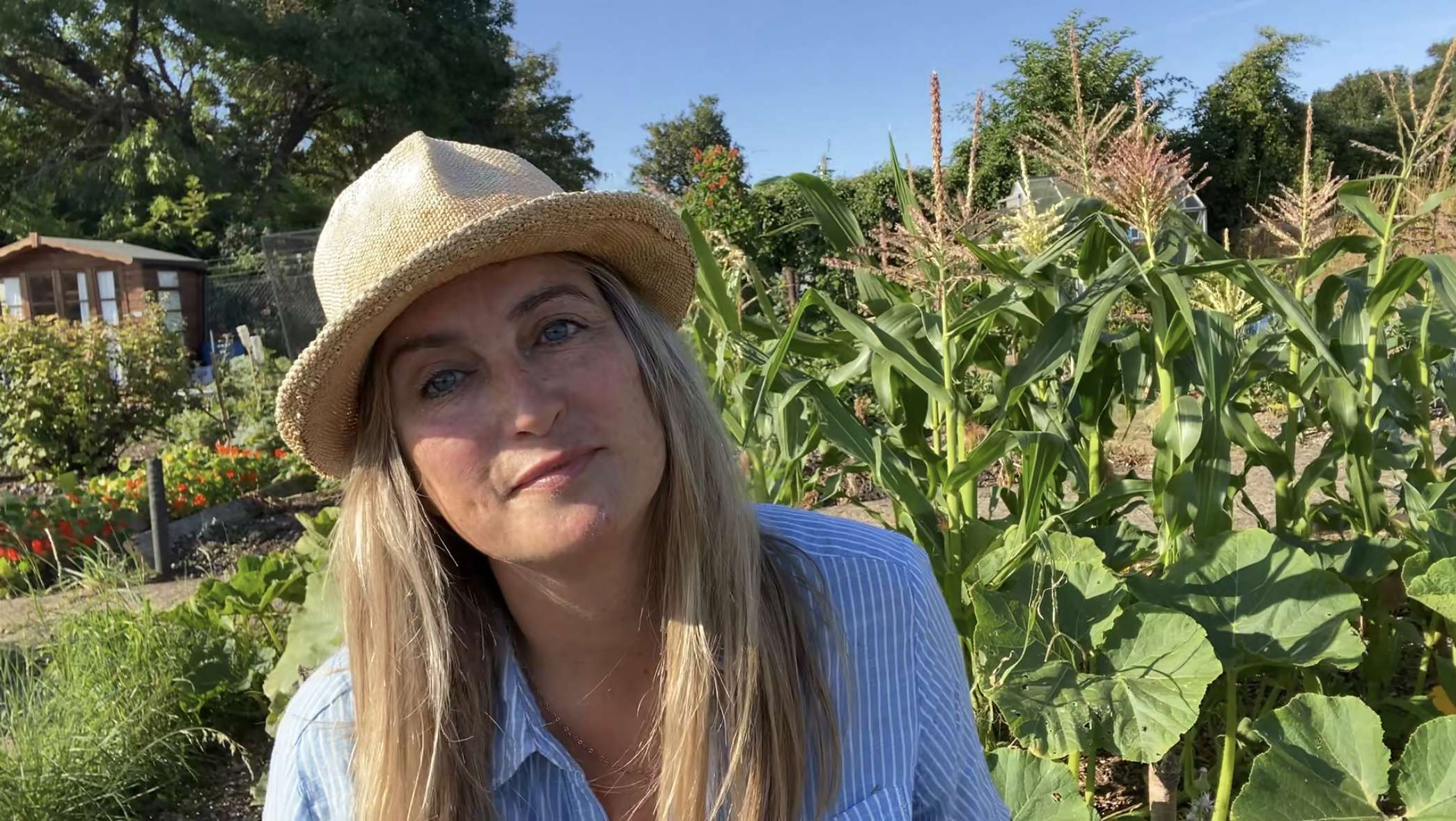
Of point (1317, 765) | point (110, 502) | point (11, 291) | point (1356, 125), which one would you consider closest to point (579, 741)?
point (1317, 765)

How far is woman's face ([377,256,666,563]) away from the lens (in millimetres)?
915

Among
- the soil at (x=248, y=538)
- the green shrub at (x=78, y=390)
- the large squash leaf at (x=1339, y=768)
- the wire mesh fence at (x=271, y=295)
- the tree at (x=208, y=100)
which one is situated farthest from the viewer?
the tree at (x=208, y=100)

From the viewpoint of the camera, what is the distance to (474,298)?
95 cm

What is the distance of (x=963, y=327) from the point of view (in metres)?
1.74

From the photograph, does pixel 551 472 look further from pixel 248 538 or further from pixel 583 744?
pixel 248 538

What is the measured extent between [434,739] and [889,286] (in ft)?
4.69

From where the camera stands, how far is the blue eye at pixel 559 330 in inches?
38.2

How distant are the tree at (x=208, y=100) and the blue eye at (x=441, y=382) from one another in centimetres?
1902

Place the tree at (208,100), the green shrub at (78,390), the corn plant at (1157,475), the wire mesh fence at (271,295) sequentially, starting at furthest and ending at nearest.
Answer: the tree at (208,100) < the wire mesh fence at (271,295) < the green shrub at (78,390) < the corn plant at (1157,475)

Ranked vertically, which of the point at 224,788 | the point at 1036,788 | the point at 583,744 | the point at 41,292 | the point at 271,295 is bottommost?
the point at 224,788

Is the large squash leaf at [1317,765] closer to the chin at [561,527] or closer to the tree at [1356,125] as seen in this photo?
the chin at [561,527]

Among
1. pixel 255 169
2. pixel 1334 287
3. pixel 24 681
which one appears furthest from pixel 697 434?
pixel 255 169

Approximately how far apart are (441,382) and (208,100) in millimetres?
22141

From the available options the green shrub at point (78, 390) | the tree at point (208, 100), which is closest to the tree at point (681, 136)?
the tree at point (208, 100)
